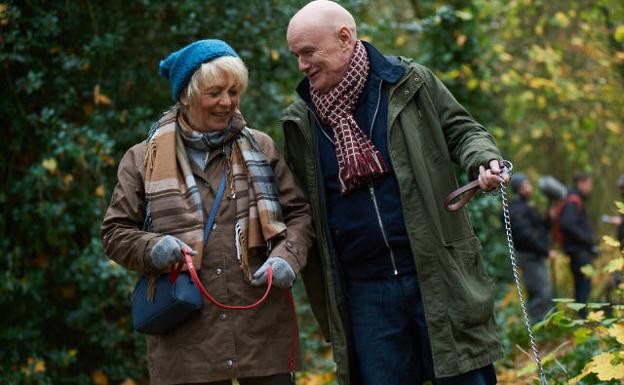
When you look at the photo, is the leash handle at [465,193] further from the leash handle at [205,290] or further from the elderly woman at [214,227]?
the leash handle at [205,290]

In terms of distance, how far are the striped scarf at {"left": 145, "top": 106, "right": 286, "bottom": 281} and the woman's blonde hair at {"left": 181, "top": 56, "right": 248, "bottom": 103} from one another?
0.55 ft

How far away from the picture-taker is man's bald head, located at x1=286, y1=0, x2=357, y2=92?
11.2 ft

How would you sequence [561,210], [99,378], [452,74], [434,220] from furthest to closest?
[561,210] < [452,74] < [99,378] < [434,220]

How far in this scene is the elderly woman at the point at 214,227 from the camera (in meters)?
3.31

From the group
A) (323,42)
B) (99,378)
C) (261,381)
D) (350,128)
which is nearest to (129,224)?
(261,381)

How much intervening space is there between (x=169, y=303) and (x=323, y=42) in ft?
3.89

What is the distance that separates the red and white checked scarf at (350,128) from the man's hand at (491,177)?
0.41m

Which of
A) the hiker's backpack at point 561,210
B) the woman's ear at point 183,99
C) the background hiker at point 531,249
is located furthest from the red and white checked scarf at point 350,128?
the hiker's backpack at point 561,210

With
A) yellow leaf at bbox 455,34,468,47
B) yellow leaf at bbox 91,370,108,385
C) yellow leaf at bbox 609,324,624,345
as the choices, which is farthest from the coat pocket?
yellow leaf at bbox 455,34,468,47

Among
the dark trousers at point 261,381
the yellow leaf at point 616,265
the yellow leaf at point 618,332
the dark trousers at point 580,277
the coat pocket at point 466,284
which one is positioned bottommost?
the dark trousers at point 580,277

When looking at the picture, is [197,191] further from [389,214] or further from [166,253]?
[389,214]

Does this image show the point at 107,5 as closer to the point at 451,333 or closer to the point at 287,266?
the point at 287,266

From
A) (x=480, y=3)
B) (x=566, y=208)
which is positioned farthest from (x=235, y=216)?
(x=566, y=208)

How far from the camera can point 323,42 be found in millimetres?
3420
